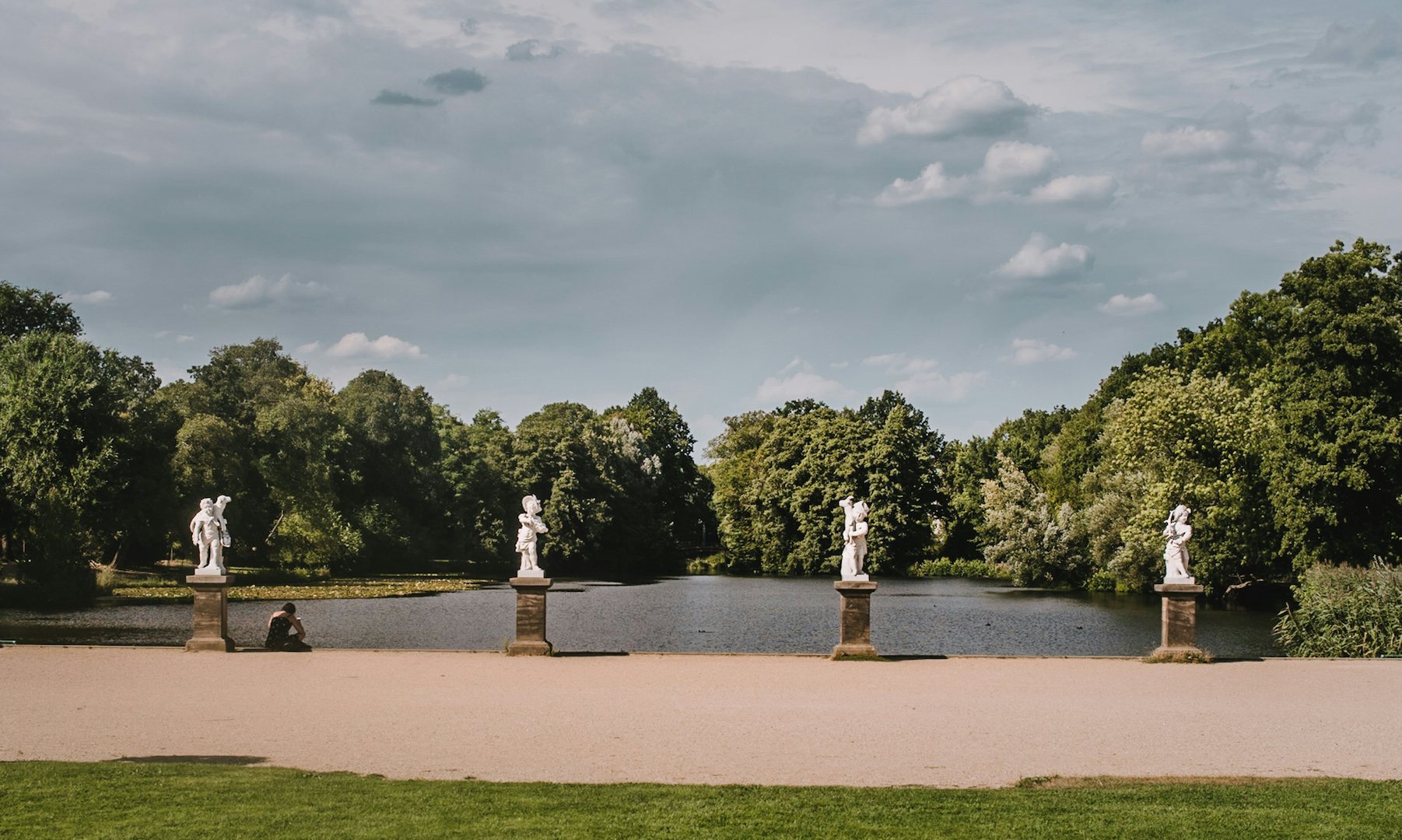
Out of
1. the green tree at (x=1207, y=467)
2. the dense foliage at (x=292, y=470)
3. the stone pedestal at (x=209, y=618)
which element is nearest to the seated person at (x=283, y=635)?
the stone pedestal at (x=209, y=618)

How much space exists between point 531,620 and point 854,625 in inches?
203

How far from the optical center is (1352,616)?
78.8ft

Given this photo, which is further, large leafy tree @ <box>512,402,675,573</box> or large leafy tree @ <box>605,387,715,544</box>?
large leafy tree @ <box>605,387,715,544</box>

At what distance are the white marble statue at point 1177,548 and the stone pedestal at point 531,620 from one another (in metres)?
9.83

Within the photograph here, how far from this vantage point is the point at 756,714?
1363 centimetres

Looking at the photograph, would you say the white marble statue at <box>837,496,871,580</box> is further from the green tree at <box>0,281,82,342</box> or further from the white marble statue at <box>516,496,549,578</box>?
the green tree at <box>0,281,82,342</box>

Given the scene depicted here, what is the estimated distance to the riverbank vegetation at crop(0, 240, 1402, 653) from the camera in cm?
3141

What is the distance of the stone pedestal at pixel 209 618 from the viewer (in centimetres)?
1919

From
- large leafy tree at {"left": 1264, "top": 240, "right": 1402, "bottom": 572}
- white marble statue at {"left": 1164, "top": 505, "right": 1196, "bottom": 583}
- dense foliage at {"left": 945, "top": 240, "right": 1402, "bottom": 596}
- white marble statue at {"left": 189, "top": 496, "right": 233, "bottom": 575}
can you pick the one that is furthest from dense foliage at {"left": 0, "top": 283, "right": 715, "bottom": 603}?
large leafy tree at {"left": 1264, "top": 240, "right": 1402, "bottom": 572}

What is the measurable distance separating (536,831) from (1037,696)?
8.90m

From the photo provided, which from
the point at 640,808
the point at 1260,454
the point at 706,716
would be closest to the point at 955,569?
the point at 1260,454

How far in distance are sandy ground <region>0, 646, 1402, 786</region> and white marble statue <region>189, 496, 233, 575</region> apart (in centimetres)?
159

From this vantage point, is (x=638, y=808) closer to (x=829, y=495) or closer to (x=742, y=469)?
(x=829, y=495)

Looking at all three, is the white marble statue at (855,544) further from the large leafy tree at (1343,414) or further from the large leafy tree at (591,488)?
the large leafy tree at (591,488)
